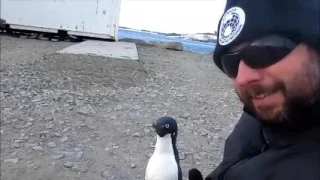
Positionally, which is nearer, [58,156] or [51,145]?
[58,156]

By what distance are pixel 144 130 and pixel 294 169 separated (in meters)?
1.72

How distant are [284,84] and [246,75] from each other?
0.04 m

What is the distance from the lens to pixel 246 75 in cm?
44

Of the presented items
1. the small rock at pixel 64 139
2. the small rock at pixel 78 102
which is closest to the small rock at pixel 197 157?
the small rock at pixel 64 139

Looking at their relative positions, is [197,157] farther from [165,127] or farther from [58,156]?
[58,156]

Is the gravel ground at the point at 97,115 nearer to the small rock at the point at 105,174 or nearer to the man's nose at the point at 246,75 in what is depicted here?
the small rock at the point at 105,174

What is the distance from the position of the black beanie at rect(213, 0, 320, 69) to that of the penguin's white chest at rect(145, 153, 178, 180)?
986 millimetres

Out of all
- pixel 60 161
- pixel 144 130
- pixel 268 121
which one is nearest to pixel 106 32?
pixel 144 130

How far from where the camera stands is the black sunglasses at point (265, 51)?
42 centimetres

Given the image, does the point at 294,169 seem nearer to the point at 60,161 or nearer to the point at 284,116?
the point at 284,116

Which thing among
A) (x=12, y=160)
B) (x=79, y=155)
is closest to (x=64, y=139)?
(x=79, y=155)

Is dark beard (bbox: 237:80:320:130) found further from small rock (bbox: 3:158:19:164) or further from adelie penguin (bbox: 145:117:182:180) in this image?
small rock (bbox: 3:158:19:164)

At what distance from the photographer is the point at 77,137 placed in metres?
1.97

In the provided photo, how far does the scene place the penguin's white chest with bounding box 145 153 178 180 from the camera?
1388mm
